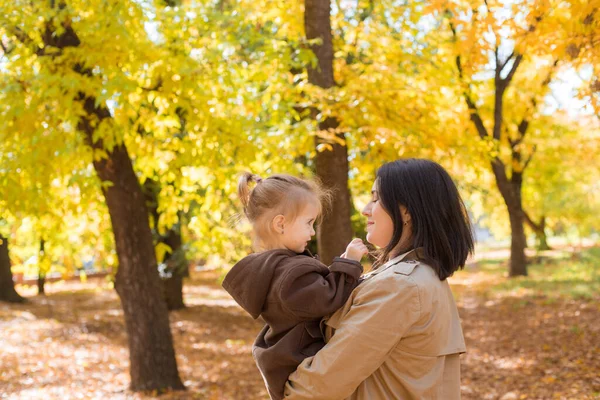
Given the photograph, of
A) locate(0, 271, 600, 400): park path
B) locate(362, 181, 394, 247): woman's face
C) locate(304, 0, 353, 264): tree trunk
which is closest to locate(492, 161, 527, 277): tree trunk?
locate(0, 271, 600, 400): park path

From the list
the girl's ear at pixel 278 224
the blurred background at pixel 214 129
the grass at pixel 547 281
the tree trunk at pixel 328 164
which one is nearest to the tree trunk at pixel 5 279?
the blurred background at pixel 214 129

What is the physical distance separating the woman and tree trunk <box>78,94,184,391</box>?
6102 millimetres

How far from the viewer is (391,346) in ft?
6.64

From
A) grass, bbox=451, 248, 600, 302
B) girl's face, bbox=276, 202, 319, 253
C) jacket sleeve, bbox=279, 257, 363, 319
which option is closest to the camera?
jacket sleeve, bbox=279, 257, 363, 319

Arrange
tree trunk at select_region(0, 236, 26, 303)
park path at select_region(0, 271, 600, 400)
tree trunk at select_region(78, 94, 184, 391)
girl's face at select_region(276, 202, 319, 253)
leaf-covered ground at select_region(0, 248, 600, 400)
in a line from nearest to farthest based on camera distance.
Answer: girl's face at select_region(276, 202, 319, 253) < tree trunk at select_region(78, 94, 184, 391) < park path at select_region(0, 271, 600, 400) < leaf-covered ground at select_region(0, 248, 600, 400) < tree trunk at select_region(0, 236, 26, 303)

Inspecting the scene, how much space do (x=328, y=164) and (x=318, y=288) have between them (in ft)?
15.4

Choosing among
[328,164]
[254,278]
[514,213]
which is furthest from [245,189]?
[514,213]

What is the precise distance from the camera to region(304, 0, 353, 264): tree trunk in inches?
265

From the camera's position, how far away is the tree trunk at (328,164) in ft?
22.1

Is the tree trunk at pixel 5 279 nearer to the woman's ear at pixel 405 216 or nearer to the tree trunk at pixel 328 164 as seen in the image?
the tree trunk at pixel 328 164

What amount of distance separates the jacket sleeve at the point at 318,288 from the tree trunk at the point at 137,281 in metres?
6.00

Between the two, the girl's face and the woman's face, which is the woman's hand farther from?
the girl's face

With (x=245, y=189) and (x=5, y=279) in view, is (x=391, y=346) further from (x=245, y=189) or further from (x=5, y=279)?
(x=5, y=279)

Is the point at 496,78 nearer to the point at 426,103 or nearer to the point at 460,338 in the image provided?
the point at 426,103
